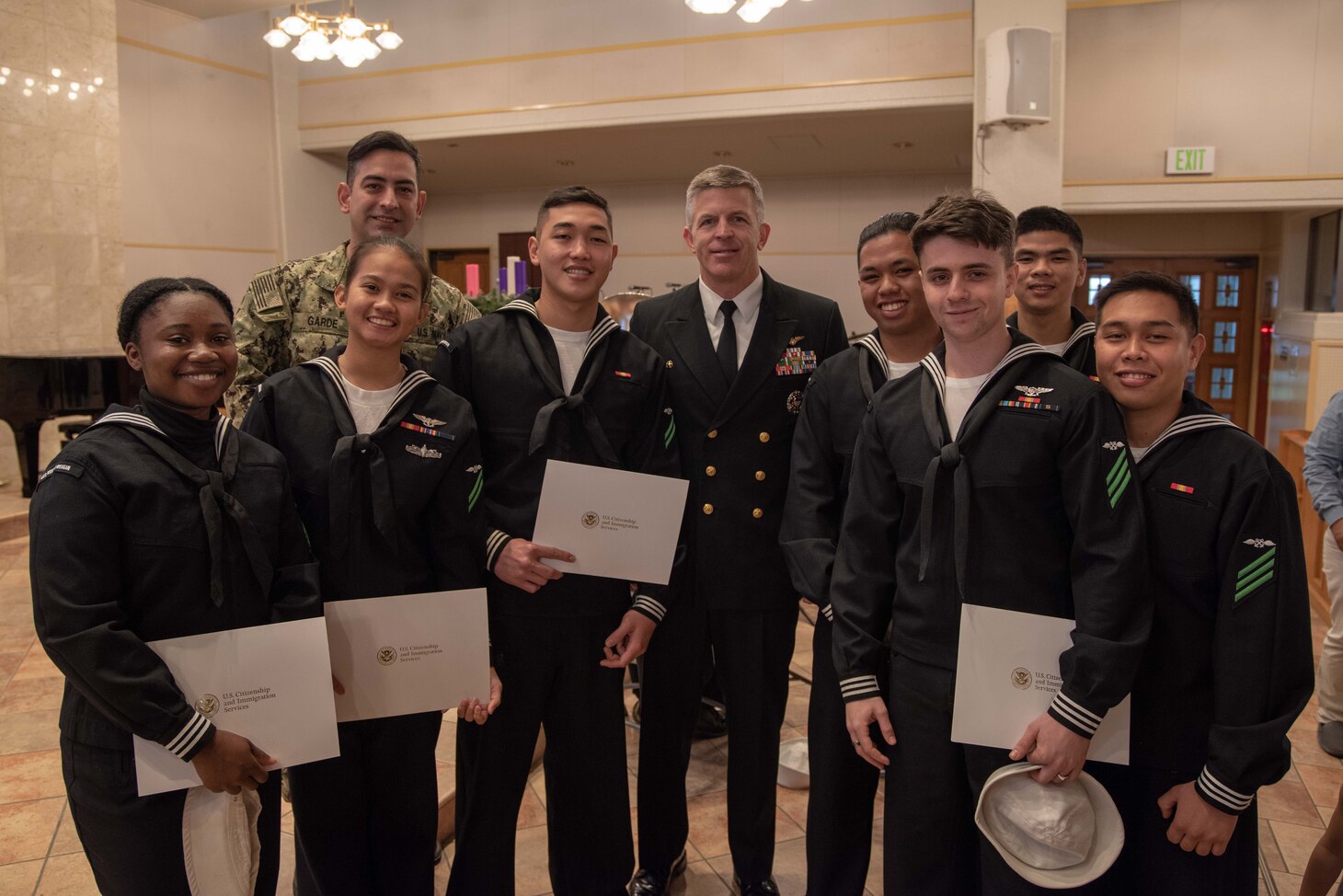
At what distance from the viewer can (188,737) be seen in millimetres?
1580

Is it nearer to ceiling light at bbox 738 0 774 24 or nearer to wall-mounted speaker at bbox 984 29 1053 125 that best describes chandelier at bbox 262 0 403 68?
ceiling light at bbox 738 0 774 24

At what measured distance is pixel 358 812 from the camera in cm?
197

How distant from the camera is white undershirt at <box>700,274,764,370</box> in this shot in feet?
8.11

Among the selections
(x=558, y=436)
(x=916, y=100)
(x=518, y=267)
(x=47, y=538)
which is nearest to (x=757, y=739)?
(x=558, y=436)

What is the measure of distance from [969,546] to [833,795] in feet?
2.52

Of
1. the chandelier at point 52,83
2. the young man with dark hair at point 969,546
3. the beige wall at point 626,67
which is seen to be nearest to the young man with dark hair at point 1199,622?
the young man with dark hair at point 969,546

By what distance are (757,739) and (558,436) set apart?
0.97 metres

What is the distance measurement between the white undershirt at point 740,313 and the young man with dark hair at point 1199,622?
920 millimetres

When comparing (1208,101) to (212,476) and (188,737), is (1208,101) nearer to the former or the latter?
(212,476)

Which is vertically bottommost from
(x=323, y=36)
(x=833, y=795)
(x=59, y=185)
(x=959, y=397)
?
(x=833, y=795)

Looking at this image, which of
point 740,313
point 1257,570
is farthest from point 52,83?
point 1257,570

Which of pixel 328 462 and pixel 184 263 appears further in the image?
pixel 184 263

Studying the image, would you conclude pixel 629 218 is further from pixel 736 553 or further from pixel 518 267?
pixel 736 553

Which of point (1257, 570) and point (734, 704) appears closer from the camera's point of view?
point (1257, 570)
